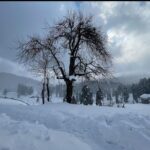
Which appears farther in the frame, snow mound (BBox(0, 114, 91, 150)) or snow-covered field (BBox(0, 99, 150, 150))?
snow-covered field (BBox(0, 99, 150, 150))

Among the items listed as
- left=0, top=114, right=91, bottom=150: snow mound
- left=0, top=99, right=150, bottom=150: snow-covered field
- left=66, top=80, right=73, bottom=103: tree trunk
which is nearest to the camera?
left=0, top=114, right=91, bottom=150: snow mound

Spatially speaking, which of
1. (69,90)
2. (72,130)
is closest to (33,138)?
(72,130)

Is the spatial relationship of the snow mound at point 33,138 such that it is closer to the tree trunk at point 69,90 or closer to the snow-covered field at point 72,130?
the snow-covered field at point 72,130

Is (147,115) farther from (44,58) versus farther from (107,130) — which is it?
(44,58)

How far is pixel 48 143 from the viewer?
9258 millimetres

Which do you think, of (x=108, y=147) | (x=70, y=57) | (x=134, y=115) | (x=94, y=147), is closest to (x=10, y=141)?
(x=94, y=147)

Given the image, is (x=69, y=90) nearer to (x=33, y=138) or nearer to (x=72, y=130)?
(x=72, y=130)

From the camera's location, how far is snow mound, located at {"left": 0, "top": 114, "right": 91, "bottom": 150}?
880cm

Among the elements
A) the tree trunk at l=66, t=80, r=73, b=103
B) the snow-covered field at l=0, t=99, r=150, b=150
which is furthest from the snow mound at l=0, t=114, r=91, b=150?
the tree trunk at l=66, t=80, r=73, b=103

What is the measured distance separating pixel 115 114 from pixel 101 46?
Answer: 1011 centimetres

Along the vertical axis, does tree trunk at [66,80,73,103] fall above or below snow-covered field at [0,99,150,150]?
above

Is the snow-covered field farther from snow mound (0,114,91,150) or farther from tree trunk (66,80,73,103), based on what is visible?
tree trunk (66,80,73,103)

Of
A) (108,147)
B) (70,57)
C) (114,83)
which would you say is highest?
(70,57)

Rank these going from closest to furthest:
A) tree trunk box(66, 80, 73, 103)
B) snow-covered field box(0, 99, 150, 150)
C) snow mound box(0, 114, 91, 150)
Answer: snow mound box(0, 114, 91, 150), snow-covered field box(0, 99, 150, 150), tree trunk box(66, 80, 73, 103)
